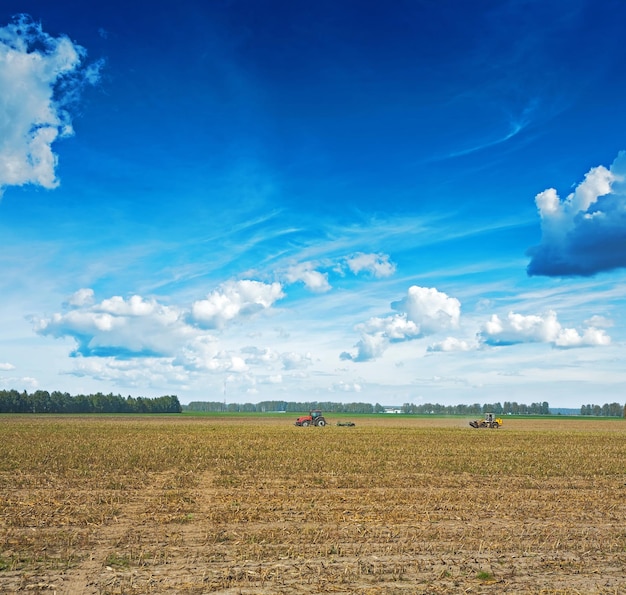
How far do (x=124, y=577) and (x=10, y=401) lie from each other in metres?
154

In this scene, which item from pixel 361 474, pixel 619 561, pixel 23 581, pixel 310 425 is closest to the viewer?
pixel 23 581

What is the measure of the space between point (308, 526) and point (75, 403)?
166355 millimetres

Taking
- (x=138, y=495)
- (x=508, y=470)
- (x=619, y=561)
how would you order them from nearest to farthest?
(x=619, y=561) < (x=138, y=495) < (x=508, y=470)

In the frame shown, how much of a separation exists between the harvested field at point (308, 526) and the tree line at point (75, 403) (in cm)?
13496

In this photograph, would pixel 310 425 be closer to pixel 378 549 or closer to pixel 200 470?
pixel 200 470

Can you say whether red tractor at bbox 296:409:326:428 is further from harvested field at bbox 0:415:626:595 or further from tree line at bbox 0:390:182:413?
tree line at bbox 0:390:182:413

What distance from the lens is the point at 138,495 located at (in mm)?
18391

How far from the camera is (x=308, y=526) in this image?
1418 cm

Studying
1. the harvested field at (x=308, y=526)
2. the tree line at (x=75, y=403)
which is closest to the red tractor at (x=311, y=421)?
the harvested field at (x=308, y=526)

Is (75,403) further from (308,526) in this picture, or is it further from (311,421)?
(308,526)

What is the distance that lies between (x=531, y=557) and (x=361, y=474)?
38.3 ft

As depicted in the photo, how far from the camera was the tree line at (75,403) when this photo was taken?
144 m

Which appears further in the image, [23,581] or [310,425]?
[310,425]

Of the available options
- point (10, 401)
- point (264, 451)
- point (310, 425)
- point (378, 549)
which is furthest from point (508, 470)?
point (10, 401)
